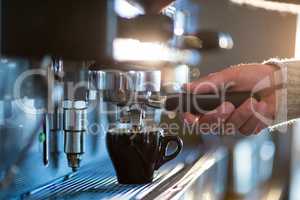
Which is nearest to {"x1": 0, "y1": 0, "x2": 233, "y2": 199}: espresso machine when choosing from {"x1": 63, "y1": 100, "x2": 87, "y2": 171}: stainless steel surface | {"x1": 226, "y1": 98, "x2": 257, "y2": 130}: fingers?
{"x1": 63, "y1": 100, "x2": 87, "y2": 171}: stainless steel surface

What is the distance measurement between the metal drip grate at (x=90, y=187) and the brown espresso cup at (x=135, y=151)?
18 millimetres

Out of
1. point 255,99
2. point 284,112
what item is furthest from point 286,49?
point 255,99

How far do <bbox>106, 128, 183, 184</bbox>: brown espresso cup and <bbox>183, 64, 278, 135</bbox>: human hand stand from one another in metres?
0.06

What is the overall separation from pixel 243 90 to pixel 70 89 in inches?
10.3

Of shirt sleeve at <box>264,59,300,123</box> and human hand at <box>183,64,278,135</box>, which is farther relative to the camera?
shirt sleeve at <box>264,59,300,123</box>

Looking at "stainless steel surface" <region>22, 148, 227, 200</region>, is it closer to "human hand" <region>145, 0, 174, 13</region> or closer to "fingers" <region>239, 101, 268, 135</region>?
"fingers" <region>239, 101, 268, 135</region>

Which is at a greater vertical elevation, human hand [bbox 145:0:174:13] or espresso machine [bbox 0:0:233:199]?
human hand [bbox 145:0:174:13]

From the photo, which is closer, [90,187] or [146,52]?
[90,187]

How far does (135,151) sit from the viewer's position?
816mm

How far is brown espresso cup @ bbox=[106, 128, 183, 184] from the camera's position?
814 mm

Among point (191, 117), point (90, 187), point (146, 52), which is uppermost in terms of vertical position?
point (146, 52)

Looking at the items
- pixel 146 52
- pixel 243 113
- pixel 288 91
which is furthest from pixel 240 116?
pixel 146 52

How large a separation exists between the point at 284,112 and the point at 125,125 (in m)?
0.28

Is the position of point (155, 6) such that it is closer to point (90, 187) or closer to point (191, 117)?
point (191, 117)
